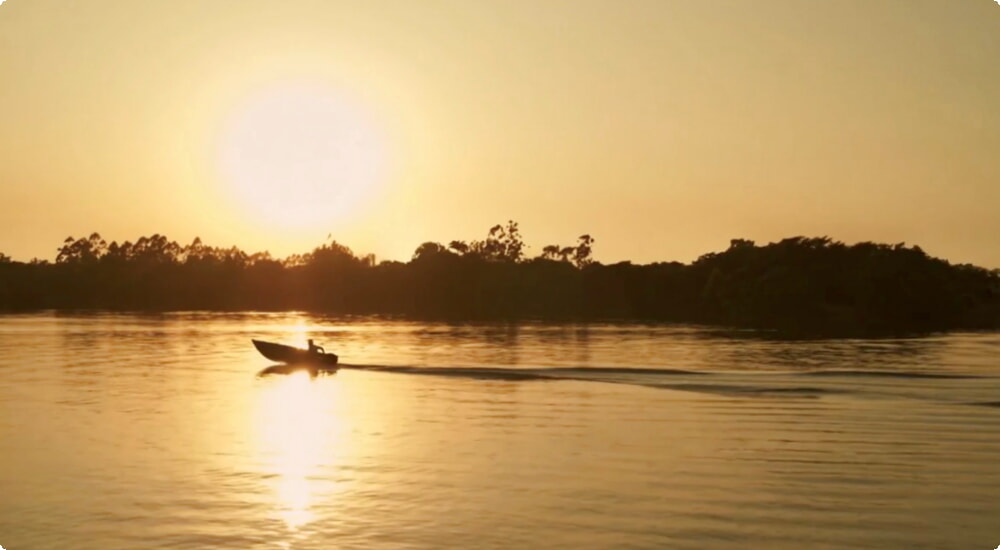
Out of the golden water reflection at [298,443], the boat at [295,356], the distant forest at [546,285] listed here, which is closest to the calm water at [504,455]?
the golden water reflection at [298,443]

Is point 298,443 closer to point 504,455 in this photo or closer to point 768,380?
point 504,455

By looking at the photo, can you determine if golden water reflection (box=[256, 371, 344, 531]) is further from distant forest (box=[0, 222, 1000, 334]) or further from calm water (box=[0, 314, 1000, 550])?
distant forest (box=[0, 222, 1000, 334])

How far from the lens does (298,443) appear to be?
27.0 meters

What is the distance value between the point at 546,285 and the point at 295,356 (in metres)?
98.3

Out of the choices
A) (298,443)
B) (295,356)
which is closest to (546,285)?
(295,356)

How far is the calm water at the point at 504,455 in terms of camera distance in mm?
18016

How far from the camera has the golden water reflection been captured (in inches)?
786

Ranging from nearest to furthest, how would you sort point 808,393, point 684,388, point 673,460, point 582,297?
point 673,460 → point 808,393 → point 684,388 → point 582,297

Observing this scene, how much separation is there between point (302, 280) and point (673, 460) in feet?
466

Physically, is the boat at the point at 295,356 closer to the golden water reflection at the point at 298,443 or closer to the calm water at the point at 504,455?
the calm water at the point at 504,455

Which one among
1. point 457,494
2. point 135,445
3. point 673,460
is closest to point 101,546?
point 457,494

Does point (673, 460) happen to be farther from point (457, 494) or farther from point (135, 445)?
point (135, 445)

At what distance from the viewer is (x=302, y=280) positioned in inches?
6388

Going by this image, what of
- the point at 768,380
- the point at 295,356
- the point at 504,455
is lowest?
the point at 504,455
